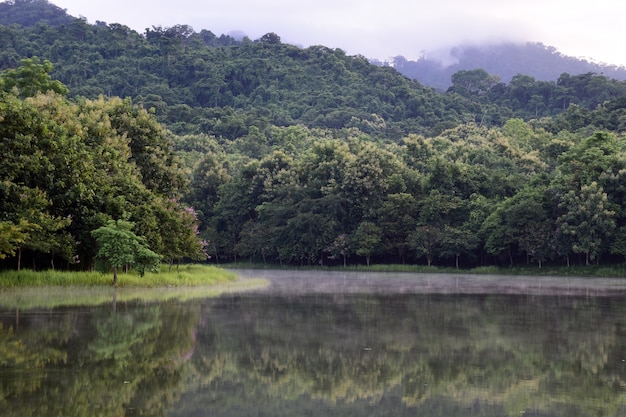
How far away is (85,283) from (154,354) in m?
18.1

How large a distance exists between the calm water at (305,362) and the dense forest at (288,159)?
10305 mm

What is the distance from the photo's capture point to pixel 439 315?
25547mm

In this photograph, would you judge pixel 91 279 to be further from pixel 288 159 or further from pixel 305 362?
pixel 288 159

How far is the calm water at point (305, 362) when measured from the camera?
1149 centimetres

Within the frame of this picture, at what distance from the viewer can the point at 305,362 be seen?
50.3 feet

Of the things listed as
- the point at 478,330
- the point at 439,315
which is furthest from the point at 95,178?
the point at 478,330

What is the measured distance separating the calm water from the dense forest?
10305 millimetres

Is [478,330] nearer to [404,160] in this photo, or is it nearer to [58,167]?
[58,167]

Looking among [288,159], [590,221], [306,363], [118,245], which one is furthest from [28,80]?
[590,221]

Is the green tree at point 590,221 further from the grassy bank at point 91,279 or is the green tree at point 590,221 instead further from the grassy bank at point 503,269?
the grassy bank at point 91,279

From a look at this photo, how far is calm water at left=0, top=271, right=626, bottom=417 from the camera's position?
452 inches

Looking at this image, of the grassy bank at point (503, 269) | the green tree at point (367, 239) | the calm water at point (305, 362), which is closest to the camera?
the calm water at point (305, 362)

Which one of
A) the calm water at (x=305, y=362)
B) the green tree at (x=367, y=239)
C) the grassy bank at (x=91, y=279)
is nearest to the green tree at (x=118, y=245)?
the grassy bank at (x=91, y=279)

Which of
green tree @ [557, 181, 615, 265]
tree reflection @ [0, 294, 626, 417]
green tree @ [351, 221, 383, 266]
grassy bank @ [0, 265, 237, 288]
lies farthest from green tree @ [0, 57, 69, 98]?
green tree @ [557, 181, 615, 265]
